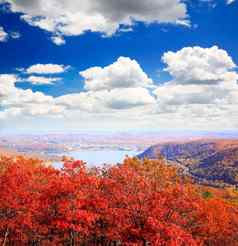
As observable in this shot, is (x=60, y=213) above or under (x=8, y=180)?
under

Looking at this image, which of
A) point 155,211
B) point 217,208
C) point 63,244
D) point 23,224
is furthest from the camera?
point 217,208

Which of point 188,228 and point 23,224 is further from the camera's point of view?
point 188,228

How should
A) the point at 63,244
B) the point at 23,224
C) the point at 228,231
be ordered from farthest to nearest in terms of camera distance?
the point at 228,231 < the point at 63,244 < the point at 23,224

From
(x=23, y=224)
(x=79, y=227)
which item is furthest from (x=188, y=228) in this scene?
(x=23, y=224)

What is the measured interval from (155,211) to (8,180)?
1908cm

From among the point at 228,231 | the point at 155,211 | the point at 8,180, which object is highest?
the point at 8,180

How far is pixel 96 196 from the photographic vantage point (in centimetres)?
4403

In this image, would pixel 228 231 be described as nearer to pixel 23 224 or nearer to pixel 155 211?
pixel 155 211

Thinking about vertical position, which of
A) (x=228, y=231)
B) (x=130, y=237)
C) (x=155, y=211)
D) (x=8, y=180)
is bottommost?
(x=228, y=231)

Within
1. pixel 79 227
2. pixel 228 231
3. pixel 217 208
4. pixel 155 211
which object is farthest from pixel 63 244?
pixel 217 208

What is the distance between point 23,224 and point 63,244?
10.9 meters

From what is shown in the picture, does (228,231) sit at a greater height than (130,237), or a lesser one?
lesser

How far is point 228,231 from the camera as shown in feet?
215

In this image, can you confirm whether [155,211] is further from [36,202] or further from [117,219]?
[36,202]
